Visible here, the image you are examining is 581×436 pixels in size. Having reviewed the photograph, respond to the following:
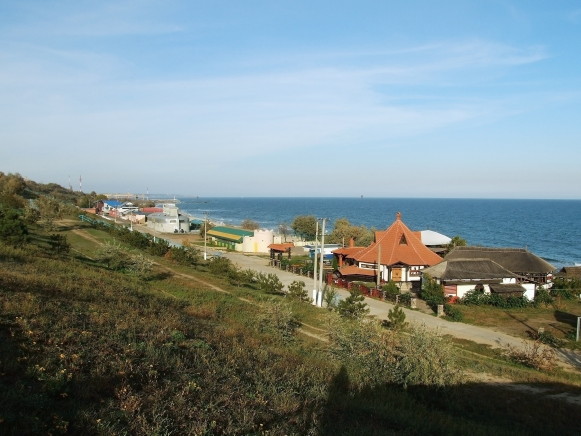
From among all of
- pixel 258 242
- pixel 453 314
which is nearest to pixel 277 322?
pixel 453 314

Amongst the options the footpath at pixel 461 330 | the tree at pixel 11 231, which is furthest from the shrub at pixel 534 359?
the tree at pixel 11 231

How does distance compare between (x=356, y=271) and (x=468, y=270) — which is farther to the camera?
(x=356, y=271)

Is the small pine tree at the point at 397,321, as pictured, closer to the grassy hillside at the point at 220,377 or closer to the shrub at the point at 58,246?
the grassy hillside at the point at 220,377

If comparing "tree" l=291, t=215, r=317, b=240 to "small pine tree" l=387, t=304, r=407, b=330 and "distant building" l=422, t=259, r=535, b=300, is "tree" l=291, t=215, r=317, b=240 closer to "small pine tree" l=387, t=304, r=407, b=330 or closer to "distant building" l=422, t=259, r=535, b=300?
"distant building" l=422, t=259, r=535, b=300

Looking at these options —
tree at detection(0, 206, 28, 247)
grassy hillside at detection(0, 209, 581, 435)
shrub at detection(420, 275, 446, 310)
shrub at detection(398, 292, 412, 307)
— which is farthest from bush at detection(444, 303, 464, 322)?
tree at detection(0, 206, 28, 247)

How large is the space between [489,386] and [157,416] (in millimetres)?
12558

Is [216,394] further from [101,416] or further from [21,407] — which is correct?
[21,407]

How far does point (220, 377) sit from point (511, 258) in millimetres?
36660

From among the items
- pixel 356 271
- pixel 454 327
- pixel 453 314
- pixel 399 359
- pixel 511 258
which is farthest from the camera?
pixel 356 271

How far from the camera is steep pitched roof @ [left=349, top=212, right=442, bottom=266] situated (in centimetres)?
4075

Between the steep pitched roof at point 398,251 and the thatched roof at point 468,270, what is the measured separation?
3.65m

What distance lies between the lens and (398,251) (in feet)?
137

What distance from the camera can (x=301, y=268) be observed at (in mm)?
46250

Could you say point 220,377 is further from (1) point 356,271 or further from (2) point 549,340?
(1) point 356,271
